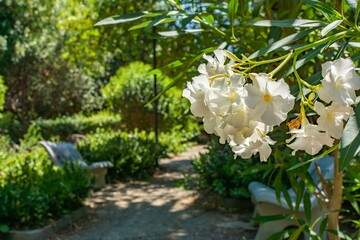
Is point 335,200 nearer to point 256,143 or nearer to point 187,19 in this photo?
point 187,19

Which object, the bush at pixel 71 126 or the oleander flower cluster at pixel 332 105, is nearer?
the oleander flower cluster at pixel 332 105

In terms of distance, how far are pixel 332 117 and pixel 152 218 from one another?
16.4ft

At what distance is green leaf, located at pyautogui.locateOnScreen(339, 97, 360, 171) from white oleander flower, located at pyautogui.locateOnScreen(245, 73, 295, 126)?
13 cm

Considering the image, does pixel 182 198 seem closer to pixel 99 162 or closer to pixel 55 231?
pixel 99 162

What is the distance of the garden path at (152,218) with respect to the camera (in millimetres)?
4887

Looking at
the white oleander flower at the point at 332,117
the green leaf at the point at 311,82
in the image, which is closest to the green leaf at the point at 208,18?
the green leaf at the point at 311,82

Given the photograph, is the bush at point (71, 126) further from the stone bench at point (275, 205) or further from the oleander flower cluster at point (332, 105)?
the oleander flower cluster at point (332, 105)

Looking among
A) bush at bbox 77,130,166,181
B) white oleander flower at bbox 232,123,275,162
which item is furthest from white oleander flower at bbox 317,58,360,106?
bush at bbox 77,130,166,181

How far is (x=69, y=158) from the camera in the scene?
21.9 feet

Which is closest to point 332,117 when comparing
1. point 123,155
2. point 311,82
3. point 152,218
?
point 311,82

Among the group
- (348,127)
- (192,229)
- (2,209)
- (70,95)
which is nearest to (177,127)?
(70,95)

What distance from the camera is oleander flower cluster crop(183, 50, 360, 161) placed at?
67cm

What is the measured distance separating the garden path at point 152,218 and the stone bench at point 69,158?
23 cm

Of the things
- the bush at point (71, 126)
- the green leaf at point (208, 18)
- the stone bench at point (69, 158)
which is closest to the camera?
the green leaf at point (208, 18)
